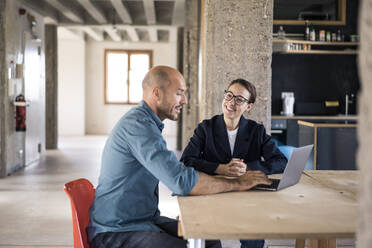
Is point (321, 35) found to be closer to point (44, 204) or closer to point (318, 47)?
point (318, 47)

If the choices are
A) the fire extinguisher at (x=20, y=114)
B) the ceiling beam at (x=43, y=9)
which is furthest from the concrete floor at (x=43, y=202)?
the ceiling beam at (x=43, y=9)

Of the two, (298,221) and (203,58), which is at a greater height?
(203,58)

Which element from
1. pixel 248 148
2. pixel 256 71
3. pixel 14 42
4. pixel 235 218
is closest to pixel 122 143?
pixel 235 218

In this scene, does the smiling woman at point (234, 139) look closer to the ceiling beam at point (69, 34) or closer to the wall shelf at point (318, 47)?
the wall shelf at point (318, 47)

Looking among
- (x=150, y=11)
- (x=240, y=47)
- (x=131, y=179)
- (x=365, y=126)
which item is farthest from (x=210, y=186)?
(x=150, y=11)

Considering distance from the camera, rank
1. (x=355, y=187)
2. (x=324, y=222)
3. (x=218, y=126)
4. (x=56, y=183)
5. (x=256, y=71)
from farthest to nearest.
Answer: (x=56, y=183)
(x=256, y=71)
(x=218, y=126)
(x=355, y=187)
(x=324, y=222)

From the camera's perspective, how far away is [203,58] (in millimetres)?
4312

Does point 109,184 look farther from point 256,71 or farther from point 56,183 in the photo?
point 56,183

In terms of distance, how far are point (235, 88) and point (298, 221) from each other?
59.5 inches

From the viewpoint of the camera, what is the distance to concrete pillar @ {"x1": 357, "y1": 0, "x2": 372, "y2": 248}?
1.01 meters

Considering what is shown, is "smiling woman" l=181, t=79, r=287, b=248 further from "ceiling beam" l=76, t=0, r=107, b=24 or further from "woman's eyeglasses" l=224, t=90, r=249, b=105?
"ceiling beam" l=76, t=0, r=107, b=24

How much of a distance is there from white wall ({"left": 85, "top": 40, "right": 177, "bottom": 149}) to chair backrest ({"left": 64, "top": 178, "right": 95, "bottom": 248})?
42.8ft

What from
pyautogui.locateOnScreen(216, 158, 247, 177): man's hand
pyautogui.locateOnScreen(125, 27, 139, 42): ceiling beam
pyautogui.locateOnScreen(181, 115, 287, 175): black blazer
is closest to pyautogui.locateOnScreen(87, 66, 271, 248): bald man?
pyautogui.locateOnScreen(216, 158, 247, 177): man's hand

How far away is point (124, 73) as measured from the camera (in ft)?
51.7
